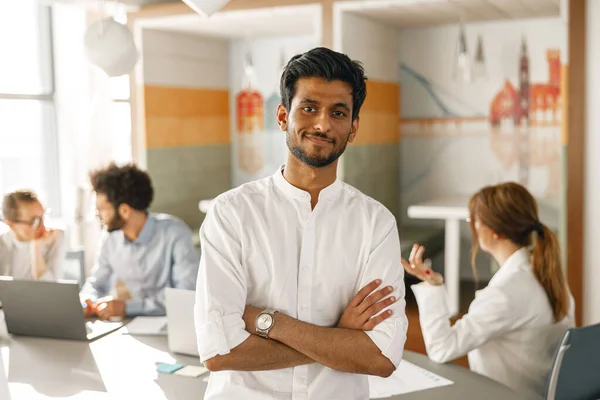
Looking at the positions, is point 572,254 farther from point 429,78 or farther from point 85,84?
point 85,84

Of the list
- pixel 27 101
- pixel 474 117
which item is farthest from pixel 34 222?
pixel 474 117

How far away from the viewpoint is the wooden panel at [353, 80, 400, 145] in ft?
15.7

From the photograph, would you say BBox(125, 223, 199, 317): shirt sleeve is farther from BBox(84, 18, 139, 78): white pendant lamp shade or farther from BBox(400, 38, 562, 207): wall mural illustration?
BBox(400, 38, 562, 207): wall mural illustration

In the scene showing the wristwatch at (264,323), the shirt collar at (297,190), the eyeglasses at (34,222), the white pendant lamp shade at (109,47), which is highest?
the white pendant lamp shade at (109,47)

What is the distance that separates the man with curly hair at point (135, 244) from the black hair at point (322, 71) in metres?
1.75

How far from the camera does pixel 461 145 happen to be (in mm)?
5391

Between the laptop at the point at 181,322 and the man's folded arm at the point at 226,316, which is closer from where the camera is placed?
the man's folded arm at the point at 226,316

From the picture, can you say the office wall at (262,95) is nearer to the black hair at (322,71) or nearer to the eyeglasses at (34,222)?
the eyeglasses at (34,222)

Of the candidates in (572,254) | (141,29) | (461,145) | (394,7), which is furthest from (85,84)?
(572,254)

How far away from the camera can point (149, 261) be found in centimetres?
334

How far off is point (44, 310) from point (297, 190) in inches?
49.8

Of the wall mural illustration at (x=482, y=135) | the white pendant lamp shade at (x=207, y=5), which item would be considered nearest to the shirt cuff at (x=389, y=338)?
the white pendant lamp shade at (x=207, y=5)

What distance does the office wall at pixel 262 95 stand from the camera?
566 cm

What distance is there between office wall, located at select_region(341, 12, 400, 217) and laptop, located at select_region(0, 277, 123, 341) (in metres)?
2.34
